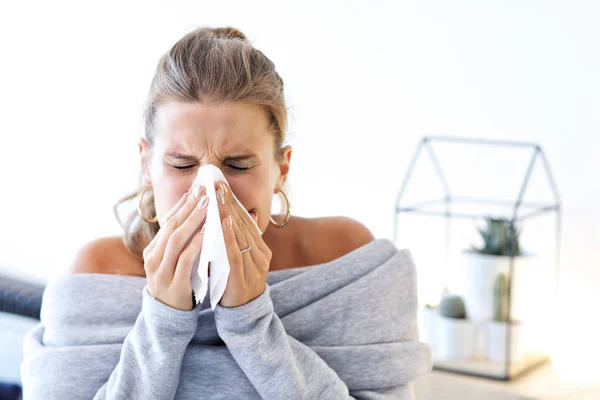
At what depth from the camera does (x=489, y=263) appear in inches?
72.8

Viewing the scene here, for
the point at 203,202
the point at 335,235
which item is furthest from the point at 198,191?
the point at 335,235

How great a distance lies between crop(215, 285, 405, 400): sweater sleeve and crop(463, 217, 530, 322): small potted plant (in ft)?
2.35

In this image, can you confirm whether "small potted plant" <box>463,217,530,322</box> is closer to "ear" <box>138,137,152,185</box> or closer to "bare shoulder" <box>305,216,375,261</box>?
"bare shoulder" <box>305,216,375,261</box>

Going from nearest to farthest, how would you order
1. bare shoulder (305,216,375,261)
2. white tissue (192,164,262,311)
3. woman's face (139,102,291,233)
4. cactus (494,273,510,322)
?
white tissue (192,164,262,311) < woman's face (139,102,291,233) < bare shoulder (305,216,375,261) < cactus (494,273,510,322)

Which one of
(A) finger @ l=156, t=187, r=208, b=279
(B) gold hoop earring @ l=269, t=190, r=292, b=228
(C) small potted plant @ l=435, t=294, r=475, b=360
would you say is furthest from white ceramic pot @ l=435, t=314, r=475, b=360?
(A) finger @ l=156, t=187, r=208, b=279

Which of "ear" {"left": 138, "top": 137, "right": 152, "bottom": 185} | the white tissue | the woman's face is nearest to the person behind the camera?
the white tissue

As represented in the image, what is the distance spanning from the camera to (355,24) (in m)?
2.11

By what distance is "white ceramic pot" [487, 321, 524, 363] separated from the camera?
1.86 meters

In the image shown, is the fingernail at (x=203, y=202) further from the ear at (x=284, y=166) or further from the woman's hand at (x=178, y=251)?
the ear at (x=284, y=166)

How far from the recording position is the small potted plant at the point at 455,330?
188 centimetres

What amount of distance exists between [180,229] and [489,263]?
92 cm

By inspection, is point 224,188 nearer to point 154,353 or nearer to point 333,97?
point 154,353

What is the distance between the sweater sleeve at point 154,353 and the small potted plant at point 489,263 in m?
0.85

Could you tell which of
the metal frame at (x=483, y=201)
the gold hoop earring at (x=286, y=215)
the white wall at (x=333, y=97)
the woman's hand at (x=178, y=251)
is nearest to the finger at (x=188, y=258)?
the woman's hand at (x=178, y=251)
